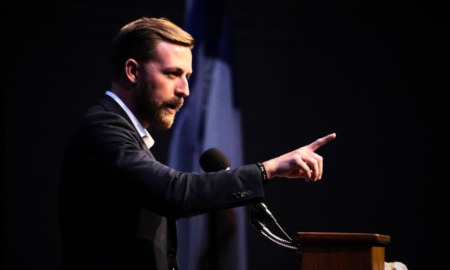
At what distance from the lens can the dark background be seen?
414cm

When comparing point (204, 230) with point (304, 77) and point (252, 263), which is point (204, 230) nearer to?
point (252, 263)

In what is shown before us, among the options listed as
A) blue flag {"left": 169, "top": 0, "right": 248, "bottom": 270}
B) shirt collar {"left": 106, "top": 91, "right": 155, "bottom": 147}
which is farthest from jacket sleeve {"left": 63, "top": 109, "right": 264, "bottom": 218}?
blue flag {"left": 169, "top": 0, "right": 248, "bottom": 270}

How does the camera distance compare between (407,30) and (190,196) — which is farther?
(407,30)

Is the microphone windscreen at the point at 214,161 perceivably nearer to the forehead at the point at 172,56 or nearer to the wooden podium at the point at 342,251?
the forehead at the point at 172,56

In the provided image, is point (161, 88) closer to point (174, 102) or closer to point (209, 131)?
point (174, 102)

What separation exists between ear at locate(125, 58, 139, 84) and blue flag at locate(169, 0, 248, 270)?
172 cm

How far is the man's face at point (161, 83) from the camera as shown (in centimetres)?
181

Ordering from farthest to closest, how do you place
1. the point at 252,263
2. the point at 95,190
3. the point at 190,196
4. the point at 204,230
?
the point at 252,263, the point at 204,230, the point at 95,190, the point at 190,196

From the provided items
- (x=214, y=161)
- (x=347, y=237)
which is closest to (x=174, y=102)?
(x=214, y=161)

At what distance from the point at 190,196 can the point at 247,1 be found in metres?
3.21

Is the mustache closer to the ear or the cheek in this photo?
the cheek

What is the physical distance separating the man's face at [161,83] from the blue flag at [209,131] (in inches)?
66.6

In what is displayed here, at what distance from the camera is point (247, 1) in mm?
4445

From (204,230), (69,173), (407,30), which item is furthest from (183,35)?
(407,30)
